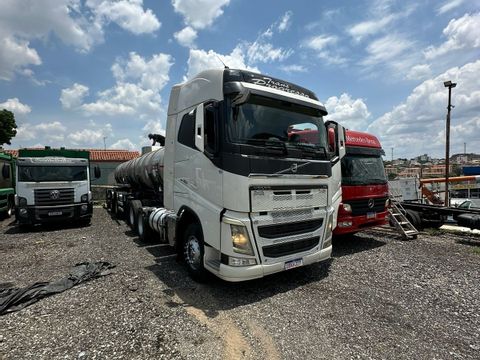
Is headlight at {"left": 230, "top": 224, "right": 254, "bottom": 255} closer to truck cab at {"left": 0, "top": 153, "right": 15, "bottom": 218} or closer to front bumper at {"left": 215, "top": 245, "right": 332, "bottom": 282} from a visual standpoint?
front bumper at {"left": 215, "top": 245, "right": 332, "bottom": 282}

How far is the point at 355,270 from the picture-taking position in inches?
228

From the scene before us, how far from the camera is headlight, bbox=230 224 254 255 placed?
4168mm

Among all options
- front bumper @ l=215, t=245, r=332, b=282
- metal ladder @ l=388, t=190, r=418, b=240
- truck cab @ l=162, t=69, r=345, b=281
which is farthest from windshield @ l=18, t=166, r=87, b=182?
metal ladder @ l=388, t=190, r=418, b=240

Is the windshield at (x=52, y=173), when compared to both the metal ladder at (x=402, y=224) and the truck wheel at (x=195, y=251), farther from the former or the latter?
the metal ladder at (x=402, y=224)

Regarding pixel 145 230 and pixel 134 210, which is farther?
pixel 134 210

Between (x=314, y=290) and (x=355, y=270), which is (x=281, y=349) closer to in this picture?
(x=314, y=290)

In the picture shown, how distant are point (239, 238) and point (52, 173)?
9.32 meters

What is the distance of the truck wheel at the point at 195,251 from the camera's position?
4848mm

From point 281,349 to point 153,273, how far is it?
10.8ft

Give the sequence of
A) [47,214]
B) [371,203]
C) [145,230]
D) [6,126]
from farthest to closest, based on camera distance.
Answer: [6,126] < [47,214] < [145,230] < [371,203]

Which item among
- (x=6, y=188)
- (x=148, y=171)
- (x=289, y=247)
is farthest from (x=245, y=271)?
(x=6, y=188)

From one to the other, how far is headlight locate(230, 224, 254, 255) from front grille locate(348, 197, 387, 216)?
3950 mm

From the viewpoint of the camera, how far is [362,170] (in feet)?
24.8

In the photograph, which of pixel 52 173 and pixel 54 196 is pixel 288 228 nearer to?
pixel 54 196
